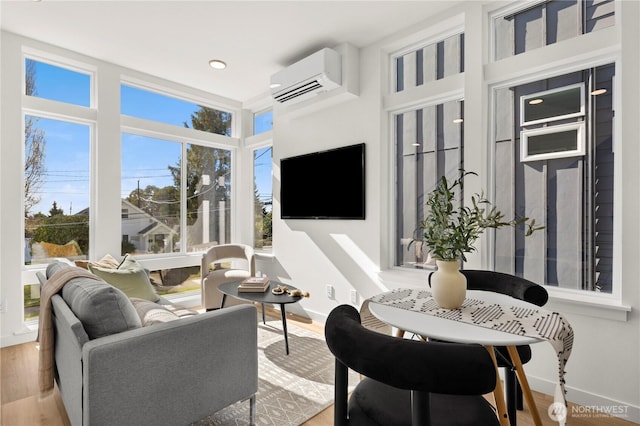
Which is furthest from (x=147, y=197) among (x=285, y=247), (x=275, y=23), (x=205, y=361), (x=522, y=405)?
(x=522, y=405)

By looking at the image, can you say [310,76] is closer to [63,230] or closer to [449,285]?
[449,285]

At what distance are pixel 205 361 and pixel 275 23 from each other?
268 centimetres

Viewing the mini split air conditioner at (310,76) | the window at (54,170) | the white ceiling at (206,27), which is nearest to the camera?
the white ceiling at (206,27)

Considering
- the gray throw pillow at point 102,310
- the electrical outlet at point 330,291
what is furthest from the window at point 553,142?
the gray throw pillow at point 102,310

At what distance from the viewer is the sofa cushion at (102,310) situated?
1512 millimetres

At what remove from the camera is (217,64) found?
3631mm

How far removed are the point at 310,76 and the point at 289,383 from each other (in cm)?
264

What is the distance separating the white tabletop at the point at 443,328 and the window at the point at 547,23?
1.95 meters

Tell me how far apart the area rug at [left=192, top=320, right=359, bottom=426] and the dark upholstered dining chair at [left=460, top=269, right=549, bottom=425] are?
104 centimetres

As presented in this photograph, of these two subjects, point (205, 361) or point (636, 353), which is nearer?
point (205, 361)

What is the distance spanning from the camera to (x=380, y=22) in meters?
2.89

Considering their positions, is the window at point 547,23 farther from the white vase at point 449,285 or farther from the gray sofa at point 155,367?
the gray sofa at point 155,367

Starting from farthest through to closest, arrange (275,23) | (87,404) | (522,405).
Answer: (275,23) < (522,405) < (87,404)

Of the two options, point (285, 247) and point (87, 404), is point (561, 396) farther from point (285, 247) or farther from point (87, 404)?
point (285, 247)
